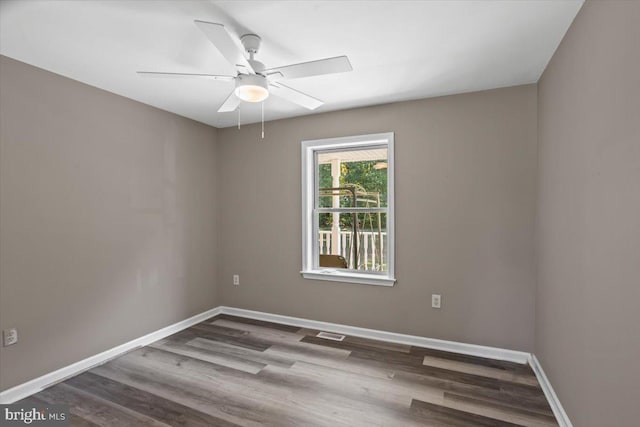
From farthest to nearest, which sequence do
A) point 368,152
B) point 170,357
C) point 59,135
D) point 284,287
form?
1. point 284,287
2. point 368,152
3. point 170,357
4. point 59,135

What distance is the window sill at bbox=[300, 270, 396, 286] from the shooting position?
3.33 meters

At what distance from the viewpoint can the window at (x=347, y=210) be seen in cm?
347

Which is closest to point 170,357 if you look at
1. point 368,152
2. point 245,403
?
point 245,403

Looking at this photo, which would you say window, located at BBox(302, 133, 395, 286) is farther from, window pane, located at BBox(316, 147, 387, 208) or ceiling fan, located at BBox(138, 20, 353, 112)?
ceiling fan, located at BBox(138, 20, 353, 112)

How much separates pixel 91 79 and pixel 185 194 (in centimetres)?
145

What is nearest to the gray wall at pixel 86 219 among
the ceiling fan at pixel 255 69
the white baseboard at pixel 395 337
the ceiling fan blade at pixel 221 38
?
the white baseboard at pixel 395 337

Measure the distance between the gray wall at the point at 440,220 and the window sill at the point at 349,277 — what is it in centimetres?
7

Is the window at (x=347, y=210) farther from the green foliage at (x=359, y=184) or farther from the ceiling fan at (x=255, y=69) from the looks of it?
the ceiling fan at (x=255, y=69)

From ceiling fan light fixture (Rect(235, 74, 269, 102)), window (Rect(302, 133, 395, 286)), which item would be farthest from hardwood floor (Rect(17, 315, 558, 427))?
ceiling fan light fixture (Rect(235, 74, 269, 102))

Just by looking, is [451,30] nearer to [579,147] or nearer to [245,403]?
[579,147]

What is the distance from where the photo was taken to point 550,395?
2.23 meters

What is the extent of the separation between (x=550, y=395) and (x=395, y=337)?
1.33 metres

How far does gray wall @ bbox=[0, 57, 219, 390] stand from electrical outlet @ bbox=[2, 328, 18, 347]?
36mm

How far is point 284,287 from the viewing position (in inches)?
151
